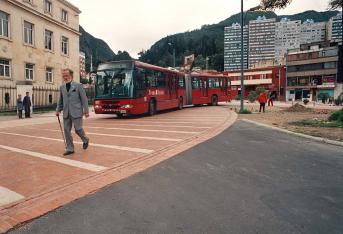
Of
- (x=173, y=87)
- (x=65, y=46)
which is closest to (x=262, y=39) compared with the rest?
(x=65, y=46)

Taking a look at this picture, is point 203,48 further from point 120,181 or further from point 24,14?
point 120,181

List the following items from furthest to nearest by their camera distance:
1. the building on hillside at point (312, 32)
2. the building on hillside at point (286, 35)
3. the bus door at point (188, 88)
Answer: the building on hillside at point (286, 35)
the building on hillside at point (312, 32)
the bus door at point (188, 88)

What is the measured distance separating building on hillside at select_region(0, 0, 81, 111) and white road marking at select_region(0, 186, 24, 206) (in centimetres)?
2136

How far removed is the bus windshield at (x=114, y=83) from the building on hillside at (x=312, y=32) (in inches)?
6553

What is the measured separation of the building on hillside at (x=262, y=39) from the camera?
167 metres

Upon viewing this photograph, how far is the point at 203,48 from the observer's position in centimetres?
15538

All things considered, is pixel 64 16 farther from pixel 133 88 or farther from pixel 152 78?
pixel 133 88

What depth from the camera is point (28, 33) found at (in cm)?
3055

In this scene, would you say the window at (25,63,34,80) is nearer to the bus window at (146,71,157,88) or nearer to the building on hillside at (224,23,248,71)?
the bus window at (146,71,157,88)

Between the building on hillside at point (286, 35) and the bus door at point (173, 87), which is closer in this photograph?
the bus door at point (173, 87)

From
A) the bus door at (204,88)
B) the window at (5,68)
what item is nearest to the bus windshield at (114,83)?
the bus door at (204,88)

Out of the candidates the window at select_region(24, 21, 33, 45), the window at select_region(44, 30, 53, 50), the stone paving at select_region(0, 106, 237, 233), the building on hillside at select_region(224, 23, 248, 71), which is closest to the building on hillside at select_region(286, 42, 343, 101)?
the building on hillside at select_region(224, 23, 248, 71)

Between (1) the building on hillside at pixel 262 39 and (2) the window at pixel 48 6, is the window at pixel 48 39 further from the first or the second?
(1) the building on hillside at pixel 262 39

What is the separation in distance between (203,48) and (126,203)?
6156 inches
